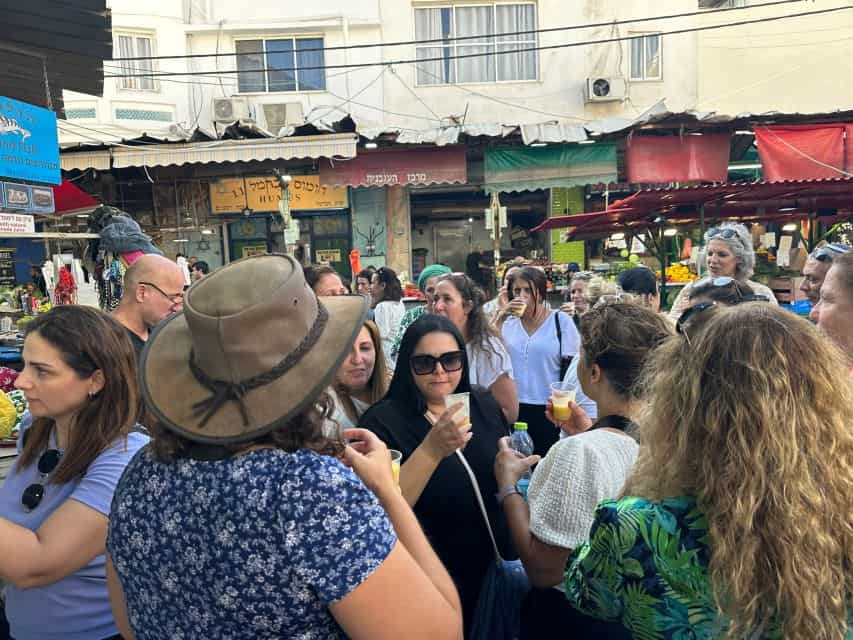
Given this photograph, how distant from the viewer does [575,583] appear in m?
1.38

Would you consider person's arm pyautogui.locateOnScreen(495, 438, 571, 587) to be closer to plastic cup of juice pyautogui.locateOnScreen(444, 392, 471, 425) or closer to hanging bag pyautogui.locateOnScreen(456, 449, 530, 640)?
hanging bag pyautogui.locateOnScreen(456, 449, 530, 640)

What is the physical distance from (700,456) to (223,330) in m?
0.99

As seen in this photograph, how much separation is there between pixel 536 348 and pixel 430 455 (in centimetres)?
247

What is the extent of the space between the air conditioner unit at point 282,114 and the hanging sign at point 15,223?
10.5 m

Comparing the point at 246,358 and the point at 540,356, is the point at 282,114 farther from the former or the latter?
the point at 246,358

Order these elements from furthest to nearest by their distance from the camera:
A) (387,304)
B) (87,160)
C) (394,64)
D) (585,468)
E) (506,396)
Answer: (394,64) → (87,160) → (387,304) → (506,396) → (585,468)

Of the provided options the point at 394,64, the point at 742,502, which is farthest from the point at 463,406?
the point at 394,64

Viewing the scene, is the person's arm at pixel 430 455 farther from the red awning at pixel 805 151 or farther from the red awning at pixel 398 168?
the red awning at pixel 805 151

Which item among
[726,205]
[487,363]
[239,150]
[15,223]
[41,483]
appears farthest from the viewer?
[239,150]

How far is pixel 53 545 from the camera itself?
1599 millimetres

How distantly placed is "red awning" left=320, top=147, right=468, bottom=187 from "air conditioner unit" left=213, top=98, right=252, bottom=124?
3.87 meters

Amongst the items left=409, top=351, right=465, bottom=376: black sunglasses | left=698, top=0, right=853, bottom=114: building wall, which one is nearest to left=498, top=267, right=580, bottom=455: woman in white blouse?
left=409, top=351, right=465, bottom=376: black sunglasses

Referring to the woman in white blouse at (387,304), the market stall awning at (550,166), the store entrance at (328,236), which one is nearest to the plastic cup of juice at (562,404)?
the woman in white blouse at (387,304)

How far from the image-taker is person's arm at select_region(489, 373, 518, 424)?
12.0ft
